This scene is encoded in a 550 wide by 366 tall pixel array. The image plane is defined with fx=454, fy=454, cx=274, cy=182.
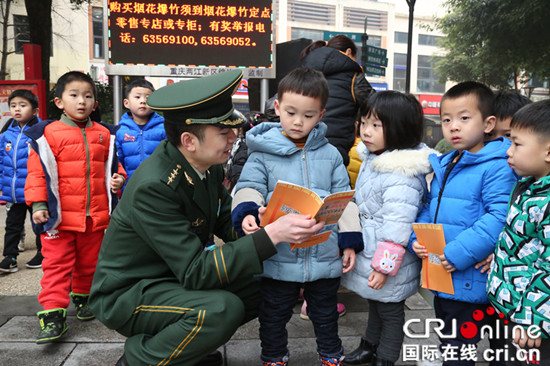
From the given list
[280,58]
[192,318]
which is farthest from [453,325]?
[280,58]

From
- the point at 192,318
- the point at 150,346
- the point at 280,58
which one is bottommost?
the point at 150,346

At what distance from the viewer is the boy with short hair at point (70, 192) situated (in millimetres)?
3021

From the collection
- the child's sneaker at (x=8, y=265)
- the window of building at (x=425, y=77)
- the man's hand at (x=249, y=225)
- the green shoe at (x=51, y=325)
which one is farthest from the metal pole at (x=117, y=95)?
the window of building at (x=425, y=77)

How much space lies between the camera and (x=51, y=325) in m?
2.88

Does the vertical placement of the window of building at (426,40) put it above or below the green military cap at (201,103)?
above

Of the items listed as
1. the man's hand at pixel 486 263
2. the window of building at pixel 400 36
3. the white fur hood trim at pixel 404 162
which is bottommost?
the man's hand at pixel 486 263

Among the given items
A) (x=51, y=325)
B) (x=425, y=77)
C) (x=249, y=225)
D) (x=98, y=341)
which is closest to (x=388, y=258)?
(x=249, y=225)

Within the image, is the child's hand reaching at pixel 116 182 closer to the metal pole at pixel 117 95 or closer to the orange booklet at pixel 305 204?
the orange booklet at pixel 305 204

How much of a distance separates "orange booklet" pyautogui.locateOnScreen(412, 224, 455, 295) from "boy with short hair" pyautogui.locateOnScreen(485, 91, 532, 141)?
779 millimetres

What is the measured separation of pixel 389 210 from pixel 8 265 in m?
3.79

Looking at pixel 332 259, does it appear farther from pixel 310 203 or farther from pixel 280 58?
pixel 280 58

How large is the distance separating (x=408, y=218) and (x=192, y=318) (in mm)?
1208

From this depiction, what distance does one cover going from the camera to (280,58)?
6934 mm

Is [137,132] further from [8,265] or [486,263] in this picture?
[486,263]
